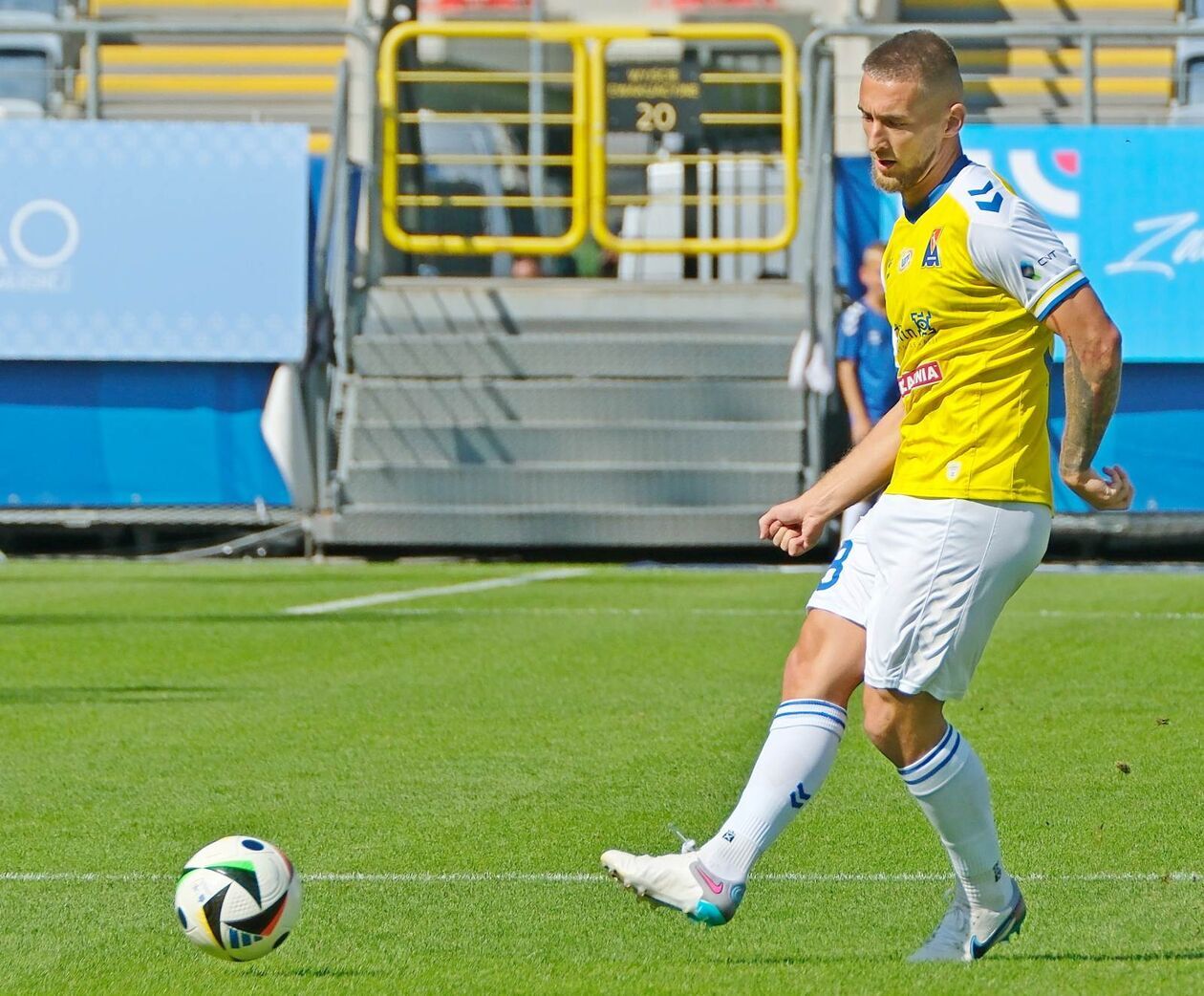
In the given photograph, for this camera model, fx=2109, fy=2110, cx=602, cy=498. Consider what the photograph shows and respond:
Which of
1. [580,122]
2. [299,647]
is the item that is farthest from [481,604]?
[580,122]

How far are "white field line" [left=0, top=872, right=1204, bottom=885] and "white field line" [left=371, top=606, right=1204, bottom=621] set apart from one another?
5.69 metres

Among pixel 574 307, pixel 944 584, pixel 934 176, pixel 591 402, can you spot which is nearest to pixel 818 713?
pixel 944 584

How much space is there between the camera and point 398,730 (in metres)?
7.73

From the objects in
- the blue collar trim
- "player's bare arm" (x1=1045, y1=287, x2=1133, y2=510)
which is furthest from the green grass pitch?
the blue collar trim

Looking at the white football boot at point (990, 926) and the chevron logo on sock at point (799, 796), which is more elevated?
the chevron logo on sock at point (799, 796)

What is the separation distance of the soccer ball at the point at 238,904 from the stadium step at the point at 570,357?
1116cm

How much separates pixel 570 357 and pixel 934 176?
36.8ft

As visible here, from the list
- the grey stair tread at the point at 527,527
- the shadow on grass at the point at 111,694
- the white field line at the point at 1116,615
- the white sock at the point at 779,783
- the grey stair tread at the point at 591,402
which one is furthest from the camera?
the grey stair tread at the point at 591,402

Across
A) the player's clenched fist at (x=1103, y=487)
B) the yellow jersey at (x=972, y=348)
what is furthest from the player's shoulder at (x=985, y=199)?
the player's clenched fist at (x=1103, y=487)

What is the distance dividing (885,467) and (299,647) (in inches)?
218

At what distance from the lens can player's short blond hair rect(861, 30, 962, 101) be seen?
14.3ft

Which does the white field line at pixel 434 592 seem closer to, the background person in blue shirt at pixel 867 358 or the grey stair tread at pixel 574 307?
the background person in blue shirt at pixel 867 358

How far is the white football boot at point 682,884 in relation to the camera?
449 cm

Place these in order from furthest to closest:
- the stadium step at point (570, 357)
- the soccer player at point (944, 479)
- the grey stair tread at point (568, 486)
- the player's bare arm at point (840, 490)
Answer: the stadium step at point (570, 357)
the grey stair tread at point (568, 486)
the player's bare arm at point (840, 490)
the soccer player at point (944, 479)
